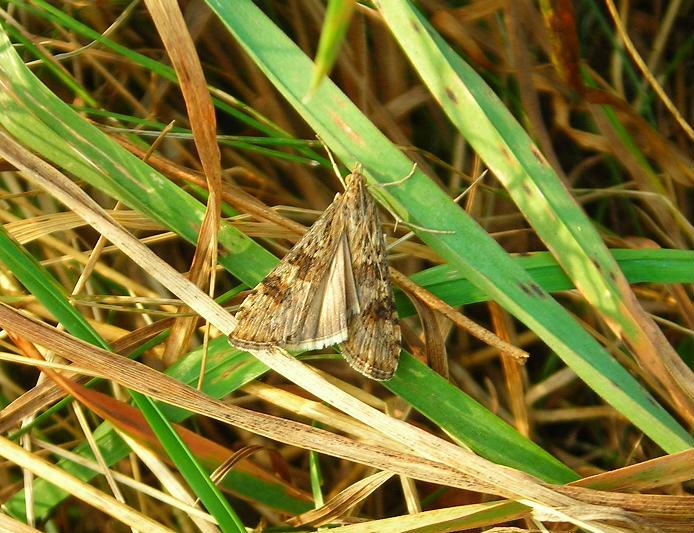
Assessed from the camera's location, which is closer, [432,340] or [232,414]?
[232,414]

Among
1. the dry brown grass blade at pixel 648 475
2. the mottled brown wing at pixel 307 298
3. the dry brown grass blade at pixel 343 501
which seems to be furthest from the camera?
the dry brown grass blade at pixel 343 501

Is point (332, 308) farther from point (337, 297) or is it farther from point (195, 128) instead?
point (195, 128)

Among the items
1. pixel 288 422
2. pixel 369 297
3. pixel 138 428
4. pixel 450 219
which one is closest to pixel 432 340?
pixel 369 297

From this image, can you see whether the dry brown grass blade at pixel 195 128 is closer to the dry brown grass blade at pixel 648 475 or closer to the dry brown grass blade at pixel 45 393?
the dry brown grass blade at pixel 45 393

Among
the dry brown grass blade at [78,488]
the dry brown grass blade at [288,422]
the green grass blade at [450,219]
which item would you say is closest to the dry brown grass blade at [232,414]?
the dry brown grass blade at [288,422]

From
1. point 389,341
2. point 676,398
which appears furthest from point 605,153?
point 389,341

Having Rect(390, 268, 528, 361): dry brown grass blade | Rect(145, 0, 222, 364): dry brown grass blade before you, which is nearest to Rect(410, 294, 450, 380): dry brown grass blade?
Rect(390, 268, 528, 361): dry brown grass blade

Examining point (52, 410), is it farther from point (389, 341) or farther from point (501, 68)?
point (501, 68)
